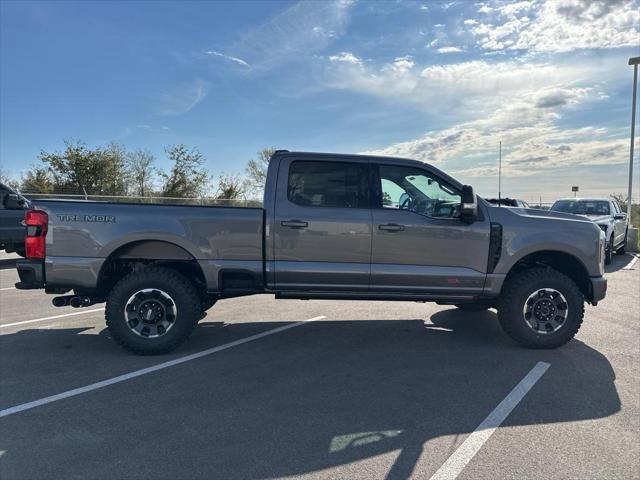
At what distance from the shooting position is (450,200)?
4984 millimetres

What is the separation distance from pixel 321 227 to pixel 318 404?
6.17ft

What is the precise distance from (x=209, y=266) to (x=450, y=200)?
275cm

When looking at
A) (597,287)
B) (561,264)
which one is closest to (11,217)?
(561,264)

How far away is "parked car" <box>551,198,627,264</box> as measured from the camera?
39.4 ft

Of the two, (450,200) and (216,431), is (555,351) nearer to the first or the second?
(450,200)

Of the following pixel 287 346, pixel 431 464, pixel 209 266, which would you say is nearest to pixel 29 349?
pixel 209 266

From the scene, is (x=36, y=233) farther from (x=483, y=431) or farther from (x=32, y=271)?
(x=483, y=431)

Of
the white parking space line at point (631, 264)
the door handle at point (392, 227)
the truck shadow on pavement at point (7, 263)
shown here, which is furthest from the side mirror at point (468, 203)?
the truck shadow on pavement at point (7, 263)

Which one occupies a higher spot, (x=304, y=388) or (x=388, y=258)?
(x=388, y=258)

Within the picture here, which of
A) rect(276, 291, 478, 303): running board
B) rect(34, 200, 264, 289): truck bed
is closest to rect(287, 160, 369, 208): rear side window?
rect(34, 200, 264, 289): truck bed

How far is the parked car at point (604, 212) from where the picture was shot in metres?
12.0

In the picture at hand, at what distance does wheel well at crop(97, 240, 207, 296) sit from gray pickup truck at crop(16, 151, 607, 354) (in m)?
0.01

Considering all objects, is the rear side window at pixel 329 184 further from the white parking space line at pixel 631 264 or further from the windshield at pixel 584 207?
the windshield at pixel 584 207

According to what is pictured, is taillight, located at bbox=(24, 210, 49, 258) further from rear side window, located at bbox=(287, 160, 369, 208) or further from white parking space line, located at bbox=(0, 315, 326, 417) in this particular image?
rear side window, located at bbox=(287, 160, 369, 208)
